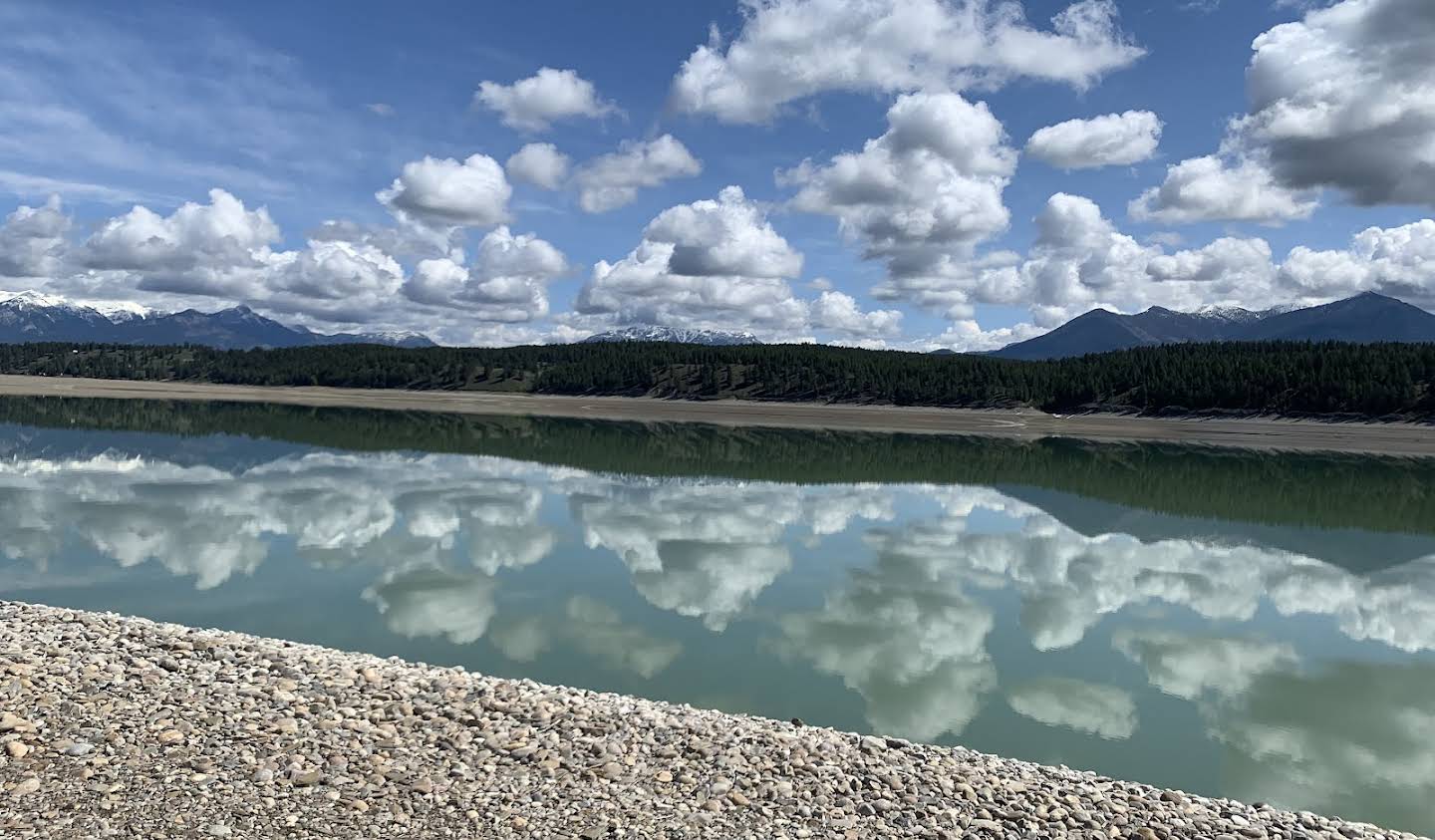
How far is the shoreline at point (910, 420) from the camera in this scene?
106 metres

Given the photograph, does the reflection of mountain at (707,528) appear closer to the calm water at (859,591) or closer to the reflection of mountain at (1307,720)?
the calm water at (859,591)

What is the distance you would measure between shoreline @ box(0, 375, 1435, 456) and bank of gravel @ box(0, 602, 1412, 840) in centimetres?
9785

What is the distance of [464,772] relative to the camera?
36.4ft

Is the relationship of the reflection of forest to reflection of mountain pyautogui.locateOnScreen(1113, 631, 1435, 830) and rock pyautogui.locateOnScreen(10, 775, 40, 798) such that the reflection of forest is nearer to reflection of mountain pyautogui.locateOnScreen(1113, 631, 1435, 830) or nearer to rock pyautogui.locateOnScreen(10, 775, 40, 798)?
reflection of mountain pyautogui.locateOnScreen(1113, 631, 1435, 830)

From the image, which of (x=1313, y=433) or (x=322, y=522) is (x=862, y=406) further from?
(x=322, y=522)

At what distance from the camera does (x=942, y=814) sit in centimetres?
1072

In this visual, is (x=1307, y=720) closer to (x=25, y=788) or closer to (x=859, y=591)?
(x=859, y=591)

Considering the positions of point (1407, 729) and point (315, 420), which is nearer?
point (1407, 729)

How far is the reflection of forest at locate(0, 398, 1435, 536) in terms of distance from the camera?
50.8 metres

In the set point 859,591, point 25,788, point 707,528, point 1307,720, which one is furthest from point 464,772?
point 707,528

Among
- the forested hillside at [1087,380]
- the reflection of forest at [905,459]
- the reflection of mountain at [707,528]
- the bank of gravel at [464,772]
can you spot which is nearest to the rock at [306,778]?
the bank of gravel at [464,772]

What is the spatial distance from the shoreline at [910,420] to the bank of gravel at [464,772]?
9785 centimetres

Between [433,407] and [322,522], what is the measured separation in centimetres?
11237

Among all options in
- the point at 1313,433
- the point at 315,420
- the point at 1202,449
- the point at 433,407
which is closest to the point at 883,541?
the point at 1202,449
